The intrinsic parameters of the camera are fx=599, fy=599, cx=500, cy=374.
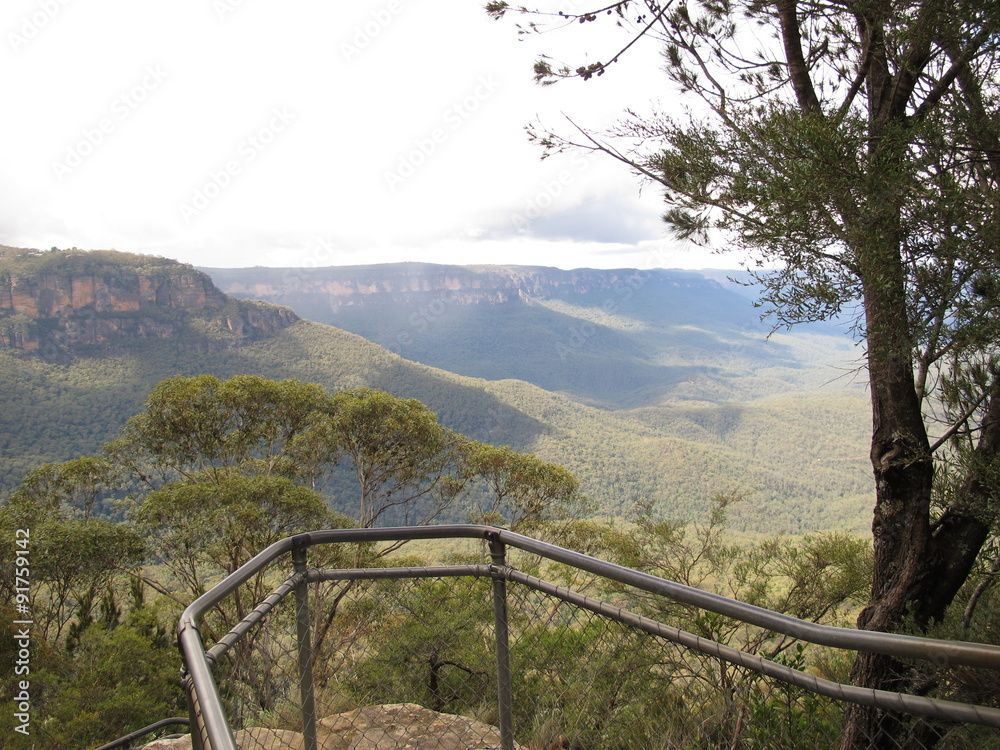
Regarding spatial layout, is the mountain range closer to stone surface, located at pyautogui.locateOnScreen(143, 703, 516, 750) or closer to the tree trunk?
the tree trunk

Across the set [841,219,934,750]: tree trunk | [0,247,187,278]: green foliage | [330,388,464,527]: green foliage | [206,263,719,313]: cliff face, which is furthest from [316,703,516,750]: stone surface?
[206,263,719,313]: cliff face

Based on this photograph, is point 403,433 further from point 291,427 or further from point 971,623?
point 971,623

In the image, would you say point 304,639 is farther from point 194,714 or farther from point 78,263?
point 78,263

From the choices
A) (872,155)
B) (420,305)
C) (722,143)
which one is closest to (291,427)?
(722,143)

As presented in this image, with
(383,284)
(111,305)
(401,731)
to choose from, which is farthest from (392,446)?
(383,284)

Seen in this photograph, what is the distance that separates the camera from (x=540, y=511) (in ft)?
31.0

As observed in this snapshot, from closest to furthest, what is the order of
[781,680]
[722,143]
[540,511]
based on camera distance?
[781,680] < [722,143] < [540,511]

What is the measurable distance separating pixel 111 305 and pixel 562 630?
4952cm

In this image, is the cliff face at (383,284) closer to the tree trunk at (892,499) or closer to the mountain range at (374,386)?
the mountain range at (374,386)

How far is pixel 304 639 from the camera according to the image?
68.6 inches

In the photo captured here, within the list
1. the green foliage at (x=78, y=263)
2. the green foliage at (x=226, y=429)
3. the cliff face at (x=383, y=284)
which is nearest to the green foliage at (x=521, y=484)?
the green foliage at (x=226, y=429)

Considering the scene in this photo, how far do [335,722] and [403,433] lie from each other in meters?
6.03

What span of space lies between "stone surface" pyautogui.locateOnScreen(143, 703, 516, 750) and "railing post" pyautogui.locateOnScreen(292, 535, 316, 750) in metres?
0.76

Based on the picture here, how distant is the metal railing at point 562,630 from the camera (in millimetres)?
870
